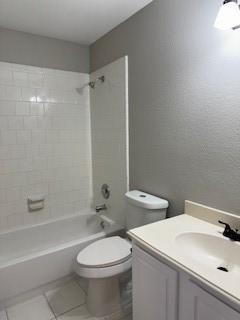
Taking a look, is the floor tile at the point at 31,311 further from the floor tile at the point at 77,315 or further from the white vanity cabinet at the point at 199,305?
the white vanity cabinet at the point at 199,305

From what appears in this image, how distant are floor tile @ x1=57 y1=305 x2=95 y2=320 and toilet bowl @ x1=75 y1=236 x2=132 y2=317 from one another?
1.4 inches

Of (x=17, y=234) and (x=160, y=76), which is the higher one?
(x=160, y=76)

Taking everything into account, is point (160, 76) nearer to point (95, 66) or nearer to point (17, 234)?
point (95, 66)

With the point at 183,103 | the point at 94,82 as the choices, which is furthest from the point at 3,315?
the point at 94,82

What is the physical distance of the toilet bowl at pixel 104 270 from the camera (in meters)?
1.55

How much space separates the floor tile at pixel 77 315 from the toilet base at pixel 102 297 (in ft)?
0.11

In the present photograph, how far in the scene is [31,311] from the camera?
1734 millimetres

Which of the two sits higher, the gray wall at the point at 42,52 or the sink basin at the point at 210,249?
the gray wall at the point at 42,52

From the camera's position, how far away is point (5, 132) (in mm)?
2180

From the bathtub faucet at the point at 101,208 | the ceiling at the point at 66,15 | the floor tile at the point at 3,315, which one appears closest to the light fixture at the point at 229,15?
the ceiling at the point at 66,15

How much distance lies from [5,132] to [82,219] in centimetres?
128

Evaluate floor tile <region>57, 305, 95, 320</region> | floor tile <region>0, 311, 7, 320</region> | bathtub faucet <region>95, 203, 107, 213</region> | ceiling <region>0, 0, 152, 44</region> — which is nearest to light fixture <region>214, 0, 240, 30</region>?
ceiling <region>0, 0, 152, 44</region>

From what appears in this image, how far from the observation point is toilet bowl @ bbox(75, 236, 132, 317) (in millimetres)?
1551

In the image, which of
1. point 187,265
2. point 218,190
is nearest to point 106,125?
point 218,190
